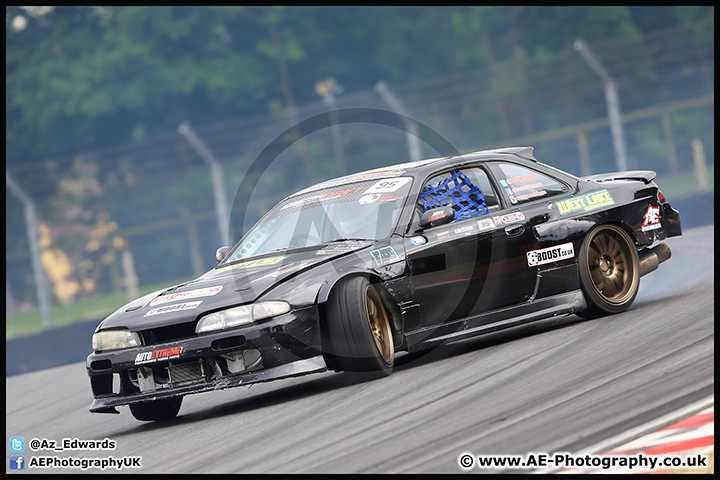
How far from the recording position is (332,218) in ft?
22.5

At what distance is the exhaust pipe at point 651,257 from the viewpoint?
7285mm

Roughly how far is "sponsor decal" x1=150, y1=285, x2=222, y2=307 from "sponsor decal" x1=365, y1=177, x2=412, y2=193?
1.44 m

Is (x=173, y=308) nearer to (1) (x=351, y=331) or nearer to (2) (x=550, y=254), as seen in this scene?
(1) (x=351, y=331)

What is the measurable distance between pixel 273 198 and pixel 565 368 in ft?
72.7

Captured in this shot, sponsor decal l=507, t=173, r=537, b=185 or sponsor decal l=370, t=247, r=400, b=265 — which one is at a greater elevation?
sponsor decal l=507, t=173, r=537, b=185

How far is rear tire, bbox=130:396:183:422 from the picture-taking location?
632cm

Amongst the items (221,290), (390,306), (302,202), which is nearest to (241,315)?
(221,290)

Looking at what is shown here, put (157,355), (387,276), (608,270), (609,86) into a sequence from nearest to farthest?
(157,355) < (387,276) < (608,270) < (609,86)

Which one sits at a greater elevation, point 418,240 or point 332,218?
point 332,218

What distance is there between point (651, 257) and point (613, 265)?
0.38 m

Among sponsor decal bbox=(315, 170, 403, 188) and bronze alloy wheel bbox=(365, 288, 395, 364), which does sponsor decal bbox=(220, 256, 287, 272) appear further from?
sponsor decal bbox=(315, 170, 403, 188)

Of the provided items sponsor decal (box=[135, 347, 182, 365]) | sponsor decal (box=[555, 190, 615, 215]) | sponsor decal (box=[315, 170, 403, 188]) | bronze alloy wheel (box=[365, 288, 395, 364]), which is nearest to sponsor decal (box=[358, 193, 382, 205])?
sponsor decal (box=[315, 170, 403, 188])

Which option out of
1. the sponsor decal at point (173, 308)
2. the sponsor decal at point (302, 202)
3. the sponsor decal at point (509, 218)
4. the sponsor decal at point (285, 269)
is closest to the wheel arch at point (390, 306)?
the sponsor decal at point (285, 269)

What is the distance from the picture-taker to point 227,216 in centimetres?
1554
